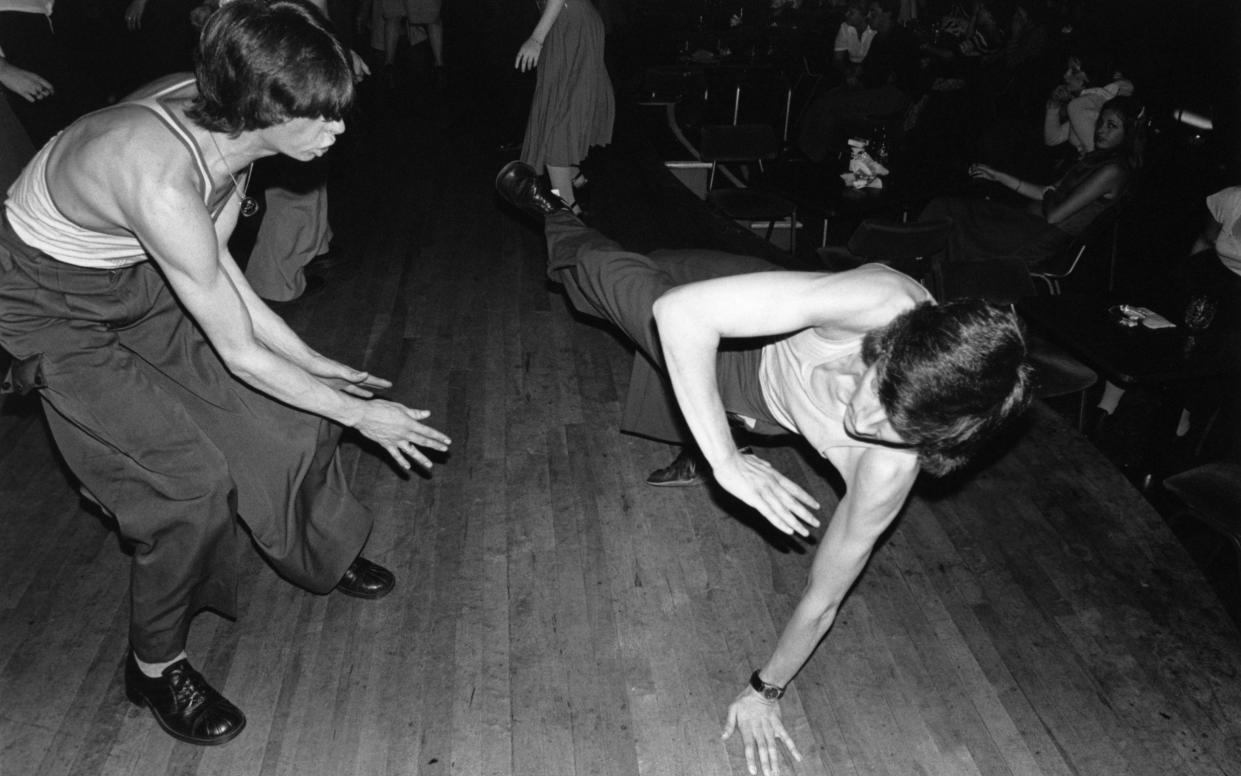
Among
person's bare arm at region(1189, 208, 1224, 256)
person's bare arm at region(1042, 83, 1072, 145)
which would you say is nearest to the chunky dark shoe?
person's bare arm at region(1189, 208, 1224, 256)

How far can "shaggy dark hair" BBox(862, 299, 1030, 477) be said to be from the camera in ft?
4.82

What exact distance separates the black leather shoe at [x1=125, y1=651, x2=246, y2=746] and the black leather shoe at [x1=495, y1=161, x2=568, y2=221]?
184cm

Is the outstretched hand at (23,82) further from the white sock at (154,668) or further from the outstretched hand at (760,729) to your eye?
the outstretched hand at (760,729)

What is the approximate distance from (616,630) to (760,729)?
49 cm

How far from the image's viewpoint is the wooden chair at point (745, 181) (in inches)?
185

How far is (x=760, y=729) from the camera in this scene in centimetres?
193

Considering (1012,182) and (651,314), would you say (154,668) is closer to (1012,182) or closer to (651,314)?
(651,314)

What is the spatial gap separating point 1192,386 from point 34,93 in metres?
4.98

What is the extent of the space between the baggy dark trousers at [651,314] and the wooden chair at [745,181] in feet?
7.35

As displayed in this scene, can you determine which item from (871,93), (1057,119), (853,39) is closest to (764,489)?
(1057,119)

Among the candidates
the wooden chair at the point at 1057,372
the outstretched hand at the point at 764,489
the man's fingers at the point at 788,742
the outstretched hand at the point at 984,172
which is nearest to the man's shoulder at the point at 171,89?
the outstretched hand at the point at 764,489

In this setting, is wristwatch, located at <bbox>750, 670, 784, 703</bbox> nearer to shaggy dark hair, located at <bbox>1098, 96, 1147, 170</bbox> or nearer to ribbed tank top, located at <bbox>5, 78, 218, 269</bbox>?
ribbed tank top, located at <bbox>5, 78, 218, 269</bbox>

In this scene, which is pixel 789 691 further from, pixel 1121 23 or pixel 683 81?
pixel 1121 23

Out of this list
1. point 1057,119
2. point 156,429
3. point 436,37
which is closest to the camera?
point 156,429
